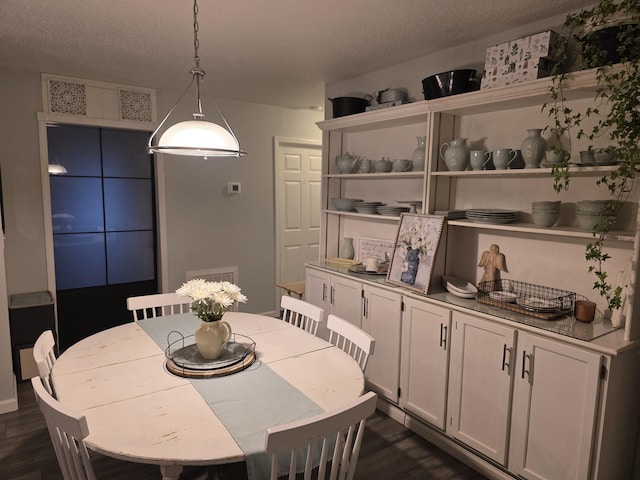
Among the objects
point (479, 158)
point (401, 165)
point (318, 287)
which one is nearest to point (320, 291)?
point (318, 287)

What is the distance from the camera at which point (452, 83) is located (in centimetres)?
263

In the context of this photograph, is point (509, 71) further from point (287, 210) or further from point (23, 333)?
point (23, 333)

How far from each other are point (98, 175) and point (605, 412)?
13.9 feet

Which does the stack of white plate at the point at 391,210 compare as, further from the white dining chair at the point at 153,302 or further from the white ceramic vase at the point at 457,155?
the white dining chair at the point at 153,302

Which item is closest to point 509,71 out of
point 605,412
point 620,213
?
point 620,213

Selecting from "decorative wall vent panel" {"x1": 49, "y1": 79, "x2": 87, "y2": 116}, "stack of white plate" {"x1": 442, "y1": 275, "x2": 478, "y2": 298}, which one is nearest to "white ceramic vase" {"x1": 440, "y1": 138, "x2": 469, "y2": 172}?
"stack of white plate" {"x1": 442, "y1": 275, "x2": 478, "y2": 298}

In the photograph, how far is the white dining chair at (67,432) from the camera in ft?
4.24

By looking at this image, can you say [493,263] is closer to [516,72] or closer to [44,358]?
[516,72]

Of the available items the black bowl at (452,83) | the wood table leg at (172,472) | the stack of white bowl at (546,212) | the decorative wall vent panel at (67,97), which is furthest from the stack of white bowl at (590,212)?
the decorative wall vent panel at (67,97)

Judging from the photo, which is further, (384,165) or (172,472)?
(384,165)

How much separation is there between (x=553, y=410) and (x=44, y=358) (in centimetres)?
233

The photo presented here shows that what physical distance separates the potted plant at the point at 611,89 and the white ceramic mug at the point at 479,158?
1.35 ft

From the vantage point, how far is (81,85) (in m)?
3.78

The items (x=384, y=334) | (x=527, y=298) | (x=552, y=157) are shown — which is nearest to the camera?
(x=552, y=157)
